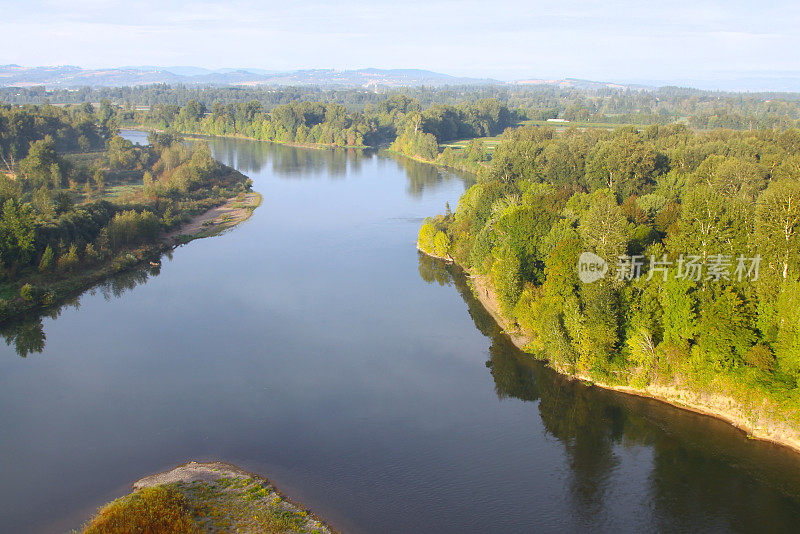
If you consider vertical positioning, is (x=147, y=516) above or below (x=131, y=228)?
below

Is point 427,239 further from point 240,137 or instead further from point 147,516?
point 240,137

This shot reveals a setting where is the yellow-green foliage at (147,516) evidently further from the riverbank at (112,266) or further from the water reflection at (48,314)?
the riverbank at (112,266)

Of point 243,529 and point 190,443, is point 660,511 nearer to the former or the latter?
point 243,529

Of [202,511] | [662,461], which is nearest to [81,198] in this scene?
[202,511]

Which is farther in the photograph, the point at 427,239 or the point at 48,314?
the point at 427,239

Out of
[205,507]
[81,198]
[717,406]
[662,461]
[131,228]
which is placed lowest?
[662,461]

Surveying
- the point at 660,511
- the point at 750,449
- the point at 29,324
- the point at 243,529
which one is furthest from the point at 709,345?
the point at 29,324
